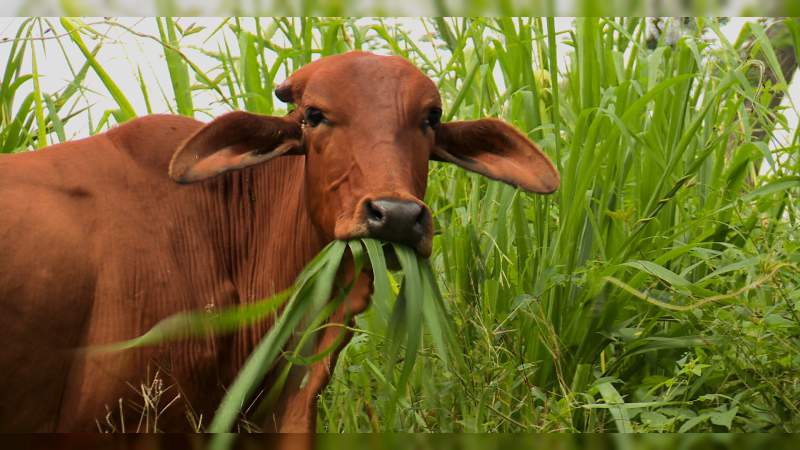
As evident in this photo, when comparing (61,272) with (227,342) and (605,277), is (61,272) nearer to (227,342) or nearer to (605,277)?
(227,342)

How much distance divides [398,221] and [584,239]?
1.24m

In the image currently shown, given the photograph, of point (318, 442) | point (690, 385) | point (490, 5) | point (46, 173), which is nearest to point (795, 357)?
point (690, 385)

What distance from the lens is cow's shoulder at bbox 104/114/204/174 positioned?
2.97m

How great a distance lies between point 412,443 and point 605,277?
1183mm

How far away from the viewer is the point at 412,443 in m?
2.16

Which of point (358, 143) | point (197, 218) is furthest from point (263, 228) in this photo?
point (358, 143)

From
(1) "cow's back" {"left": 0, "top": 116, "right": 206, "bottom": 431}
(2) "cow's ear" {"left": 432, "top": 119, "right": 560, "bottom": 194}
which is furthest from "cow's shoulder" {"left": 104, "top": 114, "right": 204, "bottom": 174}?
(2) "cow's ear" {"left": 432, "top": 119, "right": 560, "bottom": 194}

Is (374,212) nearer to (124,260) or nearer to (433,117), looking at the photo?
(433,117)

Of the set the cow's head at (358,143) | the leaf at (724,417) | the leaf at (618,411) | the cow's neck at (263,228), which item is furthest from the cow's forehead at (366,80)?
the leaf at (724,417)

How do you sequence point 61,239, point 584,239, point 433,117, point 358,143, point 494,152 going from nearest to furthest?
point 358,143 < point 61,239 < point 433,117 < point 494,152 < point 584,239

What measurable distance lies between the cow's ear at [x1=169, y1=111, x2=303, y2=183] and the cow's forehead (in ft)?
0.37

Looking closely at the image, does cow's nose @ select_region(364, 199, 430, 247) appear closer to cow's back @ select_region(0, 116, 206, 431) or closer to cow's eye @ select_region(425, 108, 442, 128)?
cow's eye @ select_region(425, 108, 442, 128)

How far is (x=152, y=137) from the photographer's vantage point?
9.82 ft

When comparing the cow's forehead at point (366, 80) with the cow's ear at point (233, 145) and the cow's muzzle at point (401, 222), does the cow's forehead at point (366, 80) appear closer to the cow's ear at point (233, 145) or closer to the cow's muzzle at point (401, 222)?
the cow's ear at point (233, 145)
